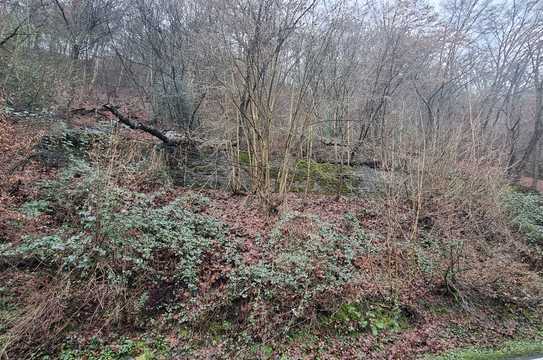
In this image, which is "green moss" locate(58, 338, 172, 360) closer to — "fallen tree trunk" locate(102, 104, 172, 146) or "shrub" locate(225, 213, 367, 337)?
"shrub" locate(225, 213, 367, 337)

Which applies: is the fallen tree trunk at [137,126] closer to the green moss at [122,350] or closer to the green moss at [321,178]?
the green moss at [321,178]

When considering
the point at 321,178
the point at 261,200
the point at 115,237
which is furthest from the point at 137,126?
the point at 321,178

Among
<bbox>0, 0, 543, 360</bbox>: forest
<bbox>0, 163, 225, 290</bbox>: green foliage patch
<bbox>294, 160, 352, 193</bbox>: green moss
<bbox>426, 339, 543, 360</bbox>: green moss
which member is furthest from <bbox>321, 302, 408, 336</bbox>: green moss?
<bbox>294, 160, 352, 193</bbox>: green moss

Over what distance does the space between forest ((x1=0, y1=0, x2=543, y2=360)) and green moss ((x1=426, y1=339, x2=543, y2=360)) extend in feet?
0.11

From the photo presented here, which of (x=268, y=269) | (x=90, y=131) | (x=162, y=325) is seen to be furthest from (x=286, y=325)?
(x=90, y=131)

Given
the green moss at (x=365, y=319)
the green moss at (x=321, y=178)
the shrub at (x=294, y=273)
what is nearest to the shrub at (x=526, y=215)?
the green moss at (x=321, y=178)

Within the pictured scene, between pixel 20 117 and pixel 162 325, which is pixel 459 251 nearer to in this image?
pixel 162 325

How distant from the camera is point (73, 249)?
3.73 metres

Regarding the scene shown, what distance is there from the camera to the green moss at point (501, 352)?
4250 mm

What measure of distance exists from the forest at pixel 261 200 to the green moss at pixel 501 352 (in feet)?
0.11

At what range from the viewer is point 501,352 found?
176 inches

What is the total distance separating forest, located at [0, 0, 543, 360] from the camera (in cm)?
376

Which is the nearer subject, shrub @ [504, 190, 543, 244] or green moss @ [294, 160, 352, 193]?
shrub @ [504, 190, 543, 244]

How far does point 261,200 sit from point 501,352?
15.1 ft
